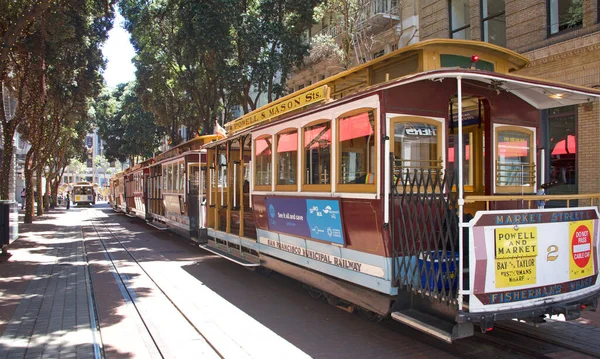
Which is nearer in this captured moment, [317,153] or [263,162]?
[317,153]

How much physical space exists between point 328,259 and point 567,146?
916cm

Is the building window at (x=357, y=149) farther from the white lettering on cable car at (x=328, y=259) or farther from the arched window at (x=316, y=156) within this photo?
the white lettering on cable car at (x=328, y=259)

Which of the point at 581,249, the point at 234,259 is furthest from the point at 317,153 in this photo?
the point at 234,259

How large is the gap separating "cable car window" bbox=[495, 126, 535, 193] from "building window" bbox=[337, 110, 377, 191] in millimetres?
1960

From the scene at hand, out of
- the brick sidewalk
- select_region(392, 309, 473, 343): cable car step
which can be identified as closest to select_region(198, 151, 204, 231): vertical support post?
the brick sidewalk

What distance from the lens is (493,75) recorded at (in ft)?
15.8

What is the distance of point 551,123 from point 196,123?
771 inches

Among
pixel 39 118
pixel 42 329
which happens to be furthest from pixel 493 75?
pixel 39 118

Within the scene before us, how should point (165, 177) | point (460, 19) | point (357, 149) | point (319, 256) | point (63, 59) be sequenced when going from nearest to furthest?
point (357, 149)
point (319, 256)
point (460, 19)
point (165, 177)
point (63, 59)

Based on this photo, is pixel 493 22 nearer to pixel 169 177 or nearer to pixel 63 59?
pixel 169 177

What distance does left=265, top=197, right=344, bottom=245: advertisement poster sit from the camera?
6156mm

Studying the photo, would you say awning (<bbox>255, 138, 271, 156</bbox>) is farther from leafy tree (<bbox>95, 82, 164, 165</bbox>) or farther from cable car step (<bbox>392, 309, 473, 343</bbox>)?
leafy tree (<bbox>95, 82, 164, 165</bbox>)

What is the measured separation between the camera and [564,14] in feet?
41.8

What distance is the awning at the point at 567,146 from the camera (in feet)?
40.1
